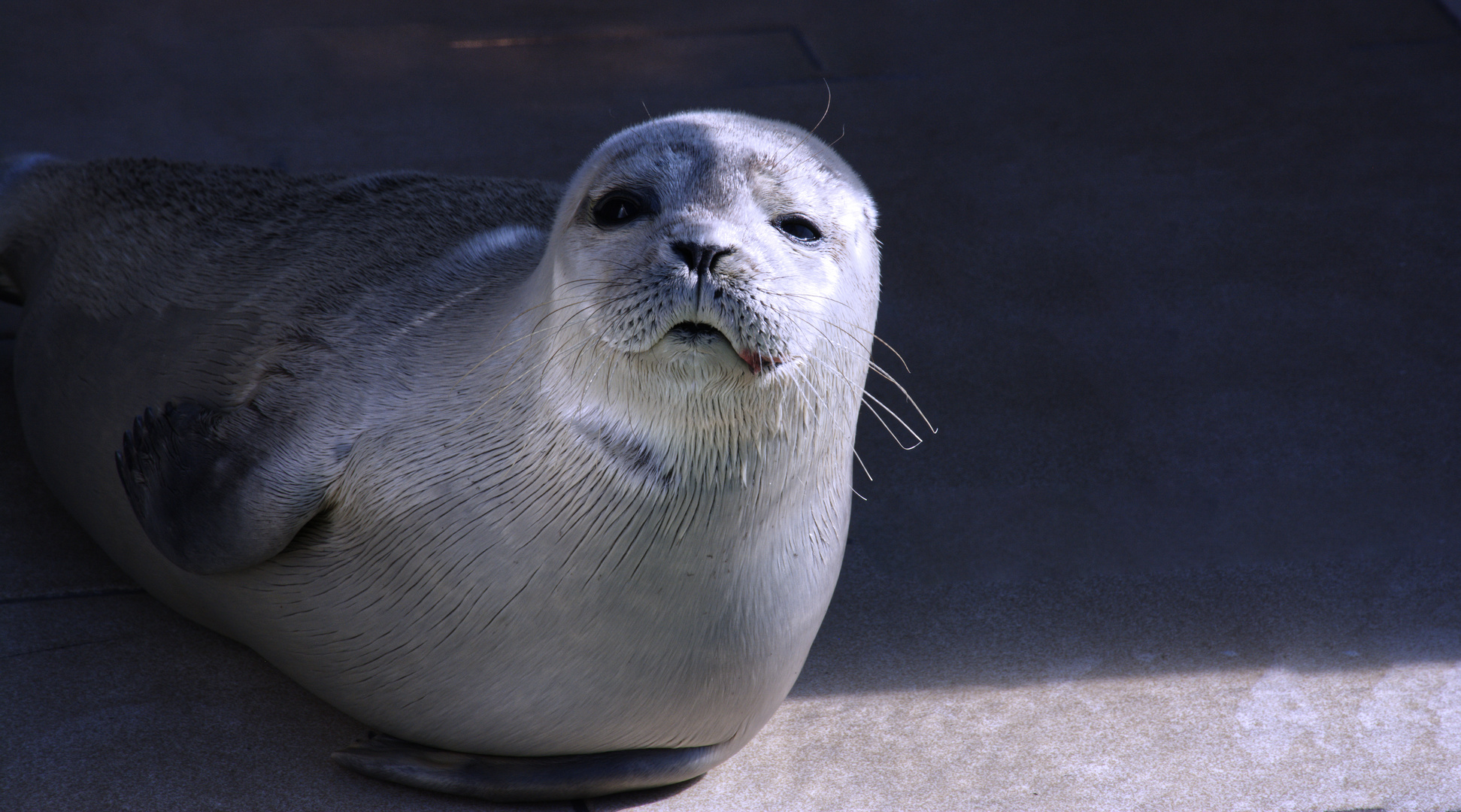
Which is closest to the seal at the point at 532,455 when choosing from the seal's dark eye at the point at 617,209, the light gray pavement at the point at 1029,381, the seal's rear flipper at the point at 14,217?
the seal's dark eye at the point at 617,209

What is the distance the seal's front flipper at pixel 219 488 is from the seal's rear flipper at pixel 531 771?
0.50 meters

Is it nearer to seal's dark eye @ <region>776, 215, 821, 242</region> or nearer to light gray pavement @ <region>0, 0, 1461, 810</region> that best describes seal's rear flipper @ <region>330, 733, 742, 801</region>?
light gray pavement @ <region>0, 0, 1461, 810</region>

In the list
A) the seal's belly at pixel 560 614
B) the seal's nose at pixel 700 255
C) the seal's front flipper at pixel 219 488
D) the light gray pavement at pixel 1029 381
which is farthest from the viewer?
the light gray pavement at pixel 1029 381

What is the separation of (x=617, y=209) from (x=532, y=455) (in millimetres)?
478

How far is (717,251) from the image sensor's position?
82.7 inches

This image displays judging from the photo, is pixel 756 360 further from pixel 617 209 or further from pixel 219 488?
pixel 219 488

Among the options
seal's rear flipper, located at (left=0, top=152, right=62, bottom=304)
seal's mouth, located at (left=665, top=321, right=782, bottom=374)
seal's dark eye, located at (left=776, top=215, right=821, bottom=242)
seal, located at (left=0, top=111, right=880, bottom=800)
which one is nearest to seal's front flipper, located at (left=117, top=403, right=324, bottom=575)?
seal, located at (left=0, top=111, right=880, bottom=800)

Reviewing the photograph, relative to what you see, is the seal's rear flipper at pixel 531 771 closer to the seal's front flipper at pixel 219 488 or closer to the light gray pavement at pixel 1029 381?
the light gray pavement at pixel 1029 381

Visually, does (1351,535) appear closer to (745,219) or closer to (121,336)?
(745,219)

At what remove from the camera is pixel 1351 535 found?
3834 millimetres

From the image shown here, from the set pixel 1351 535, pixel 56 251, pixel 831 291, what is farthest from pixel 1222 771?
pixel 56 251

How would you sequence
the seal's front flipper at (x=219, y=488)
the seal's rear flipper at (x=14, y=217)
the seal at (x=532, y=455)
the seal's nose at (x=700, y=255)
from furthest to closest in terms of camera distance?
the seal's rear flipper at (x=14, y=217), the seal's front flipper at (x=219, y=488), the seal at (x=532, y=455), the seal's nose at (x=700, y=255)

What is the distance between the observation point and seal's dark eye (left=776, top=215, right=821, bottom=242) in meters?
2.32

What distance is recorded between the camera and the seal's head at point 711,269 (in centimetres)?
211
